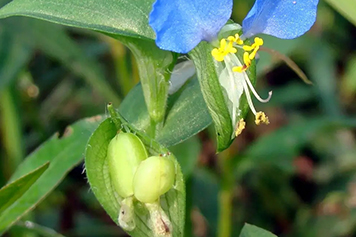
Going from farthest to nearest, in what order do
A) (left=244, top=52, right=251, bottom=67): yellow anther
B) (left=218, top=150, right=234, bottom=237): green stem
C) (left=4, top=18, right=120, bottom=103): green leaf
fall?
(left=4, top=18, right=120, bottom=103): green leaf < (left=218, top=150, right=234, bottom=237): green stem < (left=244, top=52, right=251, bottom=67): yellow anther

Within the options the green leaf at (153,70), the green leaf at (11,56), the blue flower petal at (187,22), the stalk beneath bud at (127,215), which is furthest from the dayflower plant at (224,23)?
the green leaf at (11,56)

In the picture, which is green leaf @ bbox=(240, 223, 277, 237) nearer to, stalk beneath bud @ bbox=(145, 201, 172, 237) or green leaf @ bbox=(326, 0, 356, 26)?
stalk beneath bud @ bbox=(145, 201, 172, 237)

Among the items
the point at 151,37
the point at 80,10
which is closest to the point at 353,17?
the point at 151,37

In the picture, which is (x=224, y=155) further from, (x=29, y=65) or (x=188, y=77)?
(x=29, y=65)

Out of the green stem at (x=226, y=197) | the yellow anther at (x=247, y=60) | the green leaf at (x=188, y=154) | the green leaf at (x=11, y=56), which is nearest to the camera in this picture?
the yellow anther at (x=247, y=60)

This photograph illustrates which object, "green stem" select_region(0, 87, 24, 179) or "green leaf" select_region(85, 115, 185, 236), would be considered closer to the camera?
"green leaf" select_region(85, 115, 185, 236)

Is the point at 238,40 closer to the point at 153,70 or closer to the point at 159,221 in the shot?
the point at 153,70

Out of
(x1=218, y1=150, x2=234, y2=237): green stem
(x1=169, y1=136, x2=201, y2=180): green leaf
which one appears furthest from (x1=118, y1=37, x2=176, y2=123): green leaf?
(x1=218, y1=150, x2=234, y2=237): green stem

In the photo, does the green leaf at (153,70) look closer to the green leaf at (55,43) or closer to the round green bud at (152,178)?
the round green bud at (152,178)
